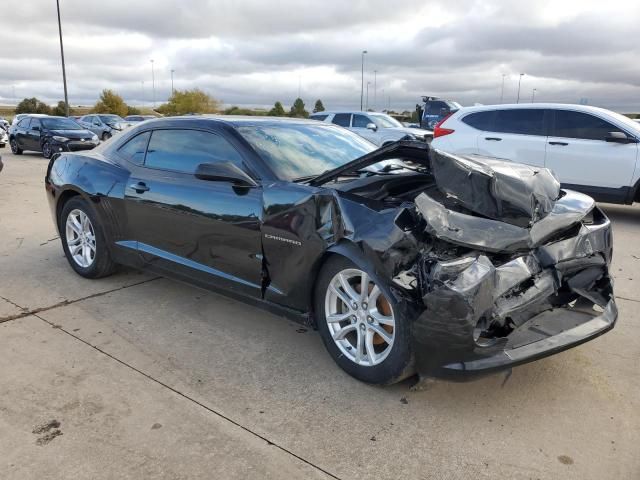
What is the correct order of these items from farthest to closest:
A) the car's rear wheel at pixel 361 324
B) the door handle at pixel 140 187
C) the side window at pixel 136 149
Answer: the side window at pixel 136 149
the door handle at pixel 140 187
the car's rear wheel at pixel 361 324

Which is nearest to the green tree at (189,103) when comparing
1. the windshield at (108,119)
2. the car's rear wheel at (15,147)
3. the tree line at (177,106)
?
the tree line at (177,106)

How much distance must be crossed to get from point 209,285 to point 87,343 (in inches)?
35.0

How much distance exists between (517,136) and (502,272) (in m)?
6.39

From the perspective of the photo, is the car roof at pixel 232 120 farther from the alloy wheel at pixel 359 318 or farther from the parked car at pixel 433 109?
the parked car at pixel 433 109

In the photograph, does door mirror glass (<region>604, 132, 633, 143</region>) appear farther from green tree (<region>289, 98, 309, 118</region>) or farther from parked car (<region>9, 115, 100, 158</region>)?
green tree (<region>289, 98, 309, 118</region>)

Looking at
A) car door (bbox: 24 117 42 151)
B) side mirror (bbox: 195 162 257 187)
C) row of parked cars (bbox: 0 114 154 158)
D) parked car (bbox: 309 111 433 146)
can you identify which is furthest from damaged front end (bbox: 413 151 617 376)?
car door (bbox: 24 117 42 151)

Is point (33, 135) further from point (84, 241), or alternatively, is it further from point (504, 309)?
point (504, 309)

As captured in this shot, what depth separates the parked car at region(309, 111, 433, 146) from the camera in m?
15.1

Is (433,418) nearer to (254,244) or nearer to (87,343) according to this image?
(254,244)

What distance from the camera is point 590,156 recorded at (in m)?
7.68

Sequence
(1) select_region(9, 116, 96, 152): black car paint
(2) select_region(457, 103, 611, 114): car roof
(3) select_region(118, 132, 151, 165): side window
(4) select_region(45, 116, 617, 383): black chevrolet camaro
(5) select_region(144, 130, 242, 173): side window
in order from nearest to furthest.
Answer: (4) select_region(45, 116, 617, 383): black chevrolet camaro → (5) select_region(144, 130, 242, 173): side window → (3) select_region(118, 132, 151, 165): side window → (2) select_region(457, 103, 611, 114): car roof → (1) select_region(9, 116, 96, 152): black car paint

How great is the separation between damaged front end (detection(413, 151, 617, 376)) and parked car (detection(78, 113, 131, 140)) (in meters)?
26.5

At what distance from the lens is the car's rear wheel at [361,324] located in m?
2.76

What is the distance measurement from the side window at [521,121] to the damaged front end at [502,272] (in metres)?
5.48
